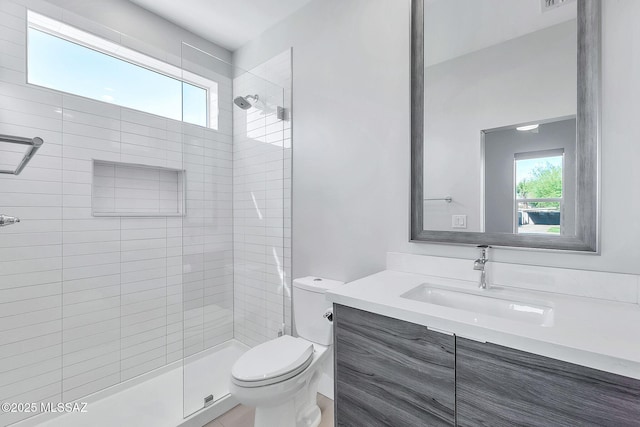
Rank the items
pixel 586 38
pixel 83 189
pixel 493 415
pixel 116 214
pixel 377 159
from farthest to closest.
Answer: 1. pixel 116 214
2. pixel 83 189
3. pixel 377 159
4. pixel 586 38
5. pixel 493 415

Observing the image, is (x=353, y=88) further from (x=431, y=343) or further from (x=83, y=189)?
(x=83, y=189)

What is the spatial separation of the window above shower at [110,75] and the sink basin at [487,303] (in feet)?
5.52

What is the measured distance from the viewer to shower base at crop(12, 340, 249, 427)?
1.70 meters

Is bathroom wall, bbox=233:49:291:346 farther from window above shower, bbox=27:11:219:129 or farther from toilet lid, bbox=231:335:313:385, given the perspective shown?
toilet lid, bbox=231:335:313:385

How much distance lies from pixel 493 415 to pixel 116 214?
2.37 m

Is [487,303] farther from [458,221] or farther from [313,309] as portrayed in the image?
[313,309]

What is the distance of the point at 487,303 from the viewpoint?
3.81 ft

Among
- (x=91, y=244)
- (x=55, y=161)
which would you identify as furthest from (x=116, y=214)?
(x=55, y=161)

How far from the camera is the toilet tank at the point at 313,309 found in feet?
5.61

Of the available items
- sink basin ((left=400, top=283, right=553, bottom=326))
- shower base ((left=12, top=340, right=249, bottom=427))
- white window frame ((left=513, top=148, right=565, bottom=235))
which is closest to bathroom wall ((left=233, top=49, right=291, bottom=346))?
shower base ((left=12, top=340, right=249, bottom=427))

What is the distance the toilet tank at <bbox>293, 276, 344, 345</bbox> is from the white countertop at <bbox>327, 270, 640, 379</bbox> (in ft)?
1.81

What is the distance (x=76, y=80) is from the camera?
6.33 feet

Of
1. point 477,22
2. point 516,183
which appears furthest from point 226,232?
point 477,22

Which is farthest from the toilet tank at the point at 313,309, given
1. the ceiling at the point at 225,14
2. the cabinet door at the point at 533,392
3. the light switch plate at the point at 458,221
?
the ceiling at the point at 225,14
